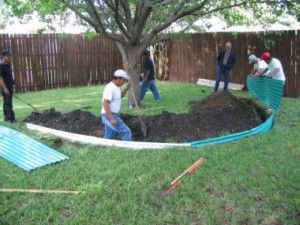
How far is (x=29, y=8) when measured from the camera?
34.3 ft

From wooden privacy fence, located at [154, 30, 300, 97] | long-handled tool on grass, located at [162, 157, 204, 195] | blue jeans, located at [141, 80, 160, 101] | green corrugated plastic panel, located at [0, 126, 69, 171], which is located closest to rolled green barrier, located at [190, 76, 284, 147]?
long-handled tool on grass, located at [162, 157, 204, 195]

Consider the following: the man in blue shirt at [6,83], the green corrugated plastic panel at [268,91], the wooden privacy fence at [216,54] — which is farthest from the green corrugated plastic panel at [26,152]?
the wooden privacy fence at [216,54]

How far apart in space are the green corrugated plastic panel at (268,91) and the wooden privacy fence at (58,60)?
343 inches

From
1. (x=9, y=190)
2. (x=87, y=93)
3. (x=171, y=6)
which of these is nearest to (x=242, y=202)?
(x=9, y=190)

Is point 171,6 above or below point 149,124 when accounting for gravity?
above

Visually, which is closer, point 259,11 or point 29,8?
point 29,8

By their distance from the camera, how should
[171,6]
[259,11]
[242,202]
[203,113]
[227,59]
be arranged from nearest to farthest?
1. [242,202]
2. [203,113]
3. [171,6]
4. [259,11]
5. [227,59]

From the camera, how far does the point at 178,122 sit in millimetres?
9031

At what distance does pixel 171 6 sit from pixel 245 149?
5.58 metres

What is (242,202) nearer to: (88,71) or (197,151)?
(197,151)

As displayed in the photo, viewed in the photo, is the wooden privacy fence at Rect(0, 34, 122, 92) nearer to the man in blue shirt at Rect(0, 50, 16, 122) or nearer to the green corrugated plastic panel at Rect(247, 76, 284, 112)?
the man in blue shirt at Rect(0, 50, 16, 122)

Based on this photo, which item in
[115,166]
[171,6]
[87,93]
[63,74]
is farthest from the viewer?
[63,74]

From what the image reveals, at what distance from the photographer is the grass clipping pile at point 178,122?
866cm

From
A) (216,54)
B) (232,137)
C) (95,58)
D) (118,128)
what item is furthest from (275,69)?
(95,58)
